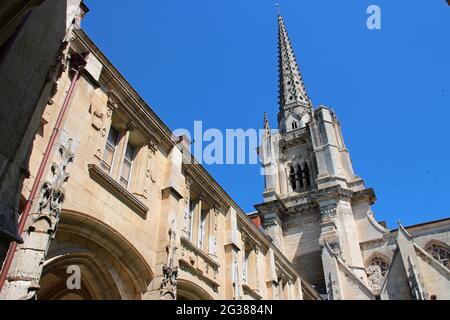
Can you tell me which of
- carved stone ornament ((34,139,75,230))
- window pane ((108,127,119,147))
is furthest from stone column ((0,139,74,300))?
A: window pane ((108,127,119,147))

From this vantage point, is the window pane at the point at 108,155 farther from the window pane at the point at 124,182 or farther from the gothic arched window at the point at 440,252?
the gothic arched window at the point at 440,252

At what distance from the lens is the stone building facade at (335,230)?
97.6 feet

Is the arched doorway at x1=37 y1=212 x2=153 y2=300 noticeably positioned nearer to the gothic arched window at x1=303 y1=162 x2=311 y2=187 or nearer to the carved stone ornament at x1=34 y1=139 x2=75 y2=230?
the carved stone ornament at x1=34 y1=139 x2=75 y2=230

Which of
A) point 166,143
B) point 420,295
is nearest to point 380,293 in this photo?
point 420,295

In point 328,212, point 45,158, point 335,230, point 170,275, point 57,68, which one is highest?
point 328,212

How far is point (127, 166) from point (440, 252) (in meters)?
31.1

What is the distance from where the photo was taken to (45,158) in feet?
26.7

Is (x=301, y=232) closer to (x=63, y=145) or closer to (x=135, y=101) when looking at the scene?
(x=135, y=101)

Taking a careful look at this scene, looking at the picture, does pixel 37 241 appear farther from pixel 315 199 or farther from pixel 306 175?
pixel 306 175

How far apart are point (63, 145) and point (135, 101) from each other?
12.7 ft

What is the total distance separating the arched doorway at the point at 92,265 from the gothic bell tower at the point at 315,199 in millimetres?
23816

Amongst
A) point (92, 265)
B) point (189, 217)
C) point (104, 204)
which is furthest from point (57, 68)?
point (189, 217)

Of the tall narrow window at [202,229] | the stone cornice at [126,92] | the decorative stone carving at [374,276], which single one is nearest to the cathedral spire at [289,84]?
the decorative stone carving at [374,276]
